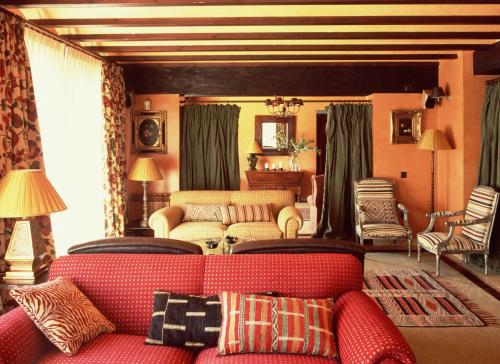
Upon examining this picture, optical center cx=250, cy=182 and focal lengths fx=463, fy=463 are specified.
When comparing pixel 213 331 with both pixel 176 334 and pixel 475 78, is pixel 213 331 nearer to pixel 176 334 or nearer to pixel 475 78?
pixel 176 334

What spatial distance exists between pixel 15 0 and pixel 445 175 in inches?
216

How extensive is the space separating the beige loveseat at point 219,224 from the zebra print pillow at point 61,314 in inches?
121

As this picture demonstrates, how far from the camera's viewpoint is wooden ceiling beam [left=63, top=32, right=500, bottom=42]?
4719 mm

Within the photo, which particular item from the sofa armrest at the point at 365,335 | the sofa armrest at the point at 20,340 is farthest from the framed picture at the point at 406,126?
the sofa armrest at the point at 20,340

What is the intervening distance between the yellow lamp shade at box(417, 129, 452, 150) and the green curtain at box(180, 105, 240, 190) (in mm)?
2700

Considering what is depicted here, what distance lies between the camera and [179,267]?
257 centimetres

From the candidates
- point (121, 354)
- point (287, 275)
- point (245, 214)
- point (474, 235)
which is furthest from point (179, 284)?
point (474, 235)

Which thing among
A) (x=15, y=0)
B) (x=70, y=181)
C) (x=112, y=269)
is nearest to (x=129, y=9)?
(x=15, y=0)

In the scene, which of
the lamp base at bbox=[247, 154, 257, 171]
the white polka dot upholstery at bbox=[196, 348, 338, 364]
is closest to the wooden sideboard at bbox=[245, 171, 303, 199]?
the lamp base at bbox=[247, 154, 257, 171]

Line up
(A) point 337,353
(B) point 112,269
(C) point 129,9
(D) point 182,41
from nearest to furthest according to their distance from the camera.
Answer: (A) point 337,353, (B) point 112,269, (C) point 129,9, (D) point 182,41

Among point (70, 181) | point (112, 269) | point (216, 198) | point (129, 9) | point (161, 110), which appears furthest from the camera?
point (161, 110)

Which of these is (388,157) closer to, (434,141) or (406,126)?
(406,126)

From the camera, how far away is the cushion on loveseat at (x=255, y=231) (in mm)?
5480

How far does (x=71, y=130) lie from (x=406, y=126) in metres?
4.50
